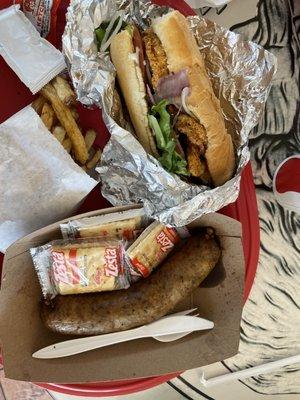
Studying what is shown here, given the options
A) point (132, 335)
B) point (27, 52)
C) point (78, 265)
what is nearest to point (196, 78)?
point (27, 52)

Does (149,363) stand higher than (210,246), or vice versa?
(210,246)

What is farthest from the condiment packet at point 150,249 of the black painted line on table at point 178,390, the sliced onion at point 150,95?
the black painted line on table at point 178,390

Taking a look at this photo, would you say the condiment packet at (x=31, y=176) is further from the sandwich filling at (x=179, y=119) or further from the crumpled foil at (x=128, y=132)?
the sandwich filling at (x=179, y=119)

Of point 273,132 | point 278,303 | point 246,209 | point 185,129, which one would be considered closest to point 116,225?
point 185,129

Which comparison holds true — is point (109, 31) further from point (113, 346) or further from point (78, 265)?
point (113, 346)

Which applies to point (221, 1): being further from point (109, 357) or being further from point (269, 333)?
point (269, 333)

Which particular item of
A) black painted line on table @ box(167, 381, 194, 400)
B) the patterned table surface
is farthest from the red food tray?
black painted line on table @ box(167, 381, 194, 400)

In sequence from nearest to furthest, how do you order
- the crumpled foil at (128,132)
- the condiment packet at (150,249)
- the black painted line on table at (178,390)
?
the crumpled foil at (128,132)
the condiment packet at (150,249)
the black painted line on table at (178,390)
